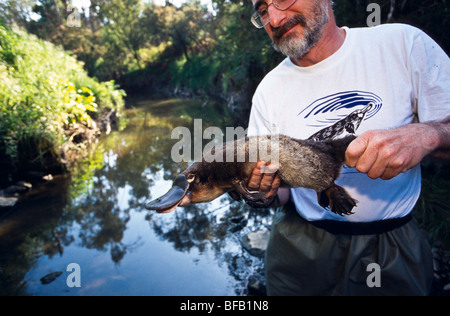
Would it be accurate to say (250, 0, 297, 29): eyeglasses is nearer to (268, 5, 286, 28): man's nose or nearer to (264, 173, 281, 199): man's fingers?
(268, 5, 286, 28): man's nose

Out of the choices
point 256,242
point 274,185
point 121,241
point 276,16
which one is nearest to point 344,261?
point 274,185

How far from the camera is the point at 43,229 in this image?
4773mm

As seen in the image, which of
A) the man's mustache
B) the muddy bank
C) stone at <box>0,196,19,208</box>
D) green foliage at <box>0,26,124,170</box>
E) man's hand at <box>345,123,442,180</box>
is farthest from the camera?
green foliage at <box>0,26,124,170</box>

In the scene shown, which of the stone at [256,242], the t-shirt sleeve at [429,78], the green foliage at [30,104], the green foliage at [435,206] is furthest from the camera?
the green foliage at [30,104]

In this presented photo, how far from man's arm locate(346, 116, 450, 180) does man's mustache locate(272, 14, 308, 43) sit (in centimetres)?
102

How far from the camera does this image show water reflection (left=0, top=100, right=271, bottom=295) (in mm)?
3531

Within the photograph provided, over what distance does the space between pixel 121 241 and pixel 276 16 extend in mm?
4149

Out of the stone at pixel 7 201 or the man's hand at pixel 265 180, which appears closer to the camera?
the man's hand at pixel 265 180

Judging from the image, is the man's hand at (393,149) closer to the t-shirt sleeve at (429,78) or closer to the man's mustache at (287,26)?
the t-shirt sleeve at (429,78)

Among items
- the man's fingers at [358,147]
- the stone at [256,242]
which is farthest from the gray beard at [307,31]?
the stone at [256,242]

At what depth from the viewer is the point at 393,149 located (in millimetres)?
1262

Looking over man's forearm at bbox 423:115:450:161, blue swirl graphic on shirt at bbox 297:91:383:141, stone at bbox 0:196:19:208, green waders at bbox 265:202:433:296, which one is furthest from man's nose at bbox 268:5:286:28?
stone at bbox 0:196:19:208

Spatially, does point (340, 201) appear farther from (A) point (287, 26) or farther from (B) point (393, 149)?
(A) point (287, 26)

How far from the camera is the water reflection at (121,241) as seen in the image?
11.6 ft
